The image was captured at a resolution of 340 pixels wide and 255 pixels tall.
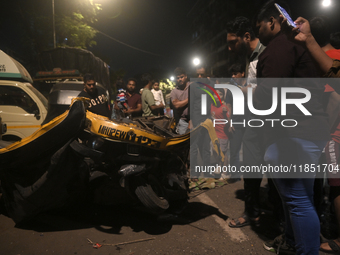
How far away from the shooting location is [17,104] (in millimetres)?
5734

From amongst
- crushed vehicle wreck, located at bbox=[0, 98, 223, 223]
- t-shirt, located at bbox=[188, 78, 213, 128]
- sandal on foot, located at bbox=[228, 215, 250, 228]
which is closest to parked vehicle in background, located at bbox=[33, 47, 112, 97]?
t-shirt, located at bbox=[188, 78, 213, 128]

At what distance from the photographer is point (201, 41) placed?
1352 inches

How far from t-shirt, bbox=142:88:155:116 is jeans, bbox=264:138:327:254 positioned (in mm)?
4120

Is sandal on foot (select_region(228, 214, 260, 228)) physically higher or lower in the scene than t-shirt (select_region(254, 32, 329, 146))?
lower

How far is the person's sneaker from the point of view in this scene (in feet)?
6.69

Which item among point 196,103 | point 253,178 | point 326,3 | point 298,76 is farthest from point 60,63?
point 298,76

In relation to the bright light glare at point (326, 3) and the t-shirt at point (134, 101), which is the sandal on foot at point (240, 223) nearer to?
the t-shirt at point (134, 101)

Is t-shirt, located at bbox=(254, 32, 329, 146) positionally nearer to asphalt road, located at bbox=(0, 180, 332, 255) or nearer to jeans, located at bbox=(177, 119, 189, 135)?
asphalt road, located at bbox=(0, 180, 332, 255)

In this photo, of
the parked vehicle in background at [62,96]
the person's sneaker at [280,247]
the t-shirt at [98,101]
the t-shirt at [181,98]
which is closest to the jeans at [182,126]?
the t-shirt at [181,98]

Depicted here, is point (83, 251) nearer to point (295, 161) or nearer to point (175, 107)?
point (295, 161)

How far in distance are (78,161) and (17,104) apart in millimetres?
4527

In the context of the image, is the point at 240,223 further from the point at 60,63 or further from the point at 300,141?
the point at 60,63

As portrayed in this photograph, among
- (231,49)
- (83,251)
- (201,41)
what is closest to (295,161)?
(231,49)

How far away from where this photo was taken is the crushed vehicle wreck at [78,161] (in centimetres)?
224
